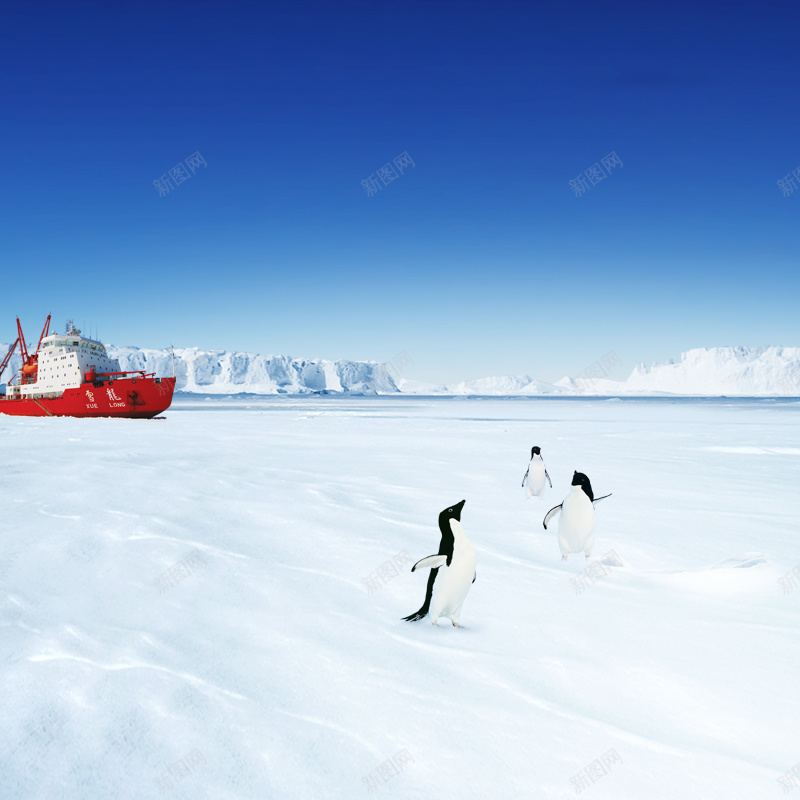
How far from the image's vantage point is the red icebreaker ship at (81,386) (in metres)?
26.6

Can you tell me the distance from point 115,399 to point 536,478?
1010 inches

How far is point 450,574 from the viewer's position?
10.2ft

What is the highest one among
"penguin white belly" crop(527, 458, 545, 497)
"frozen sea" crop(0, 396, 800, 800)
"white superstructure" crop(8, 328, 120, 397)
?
"white superstructure" crop(8, 328, 120, 397)

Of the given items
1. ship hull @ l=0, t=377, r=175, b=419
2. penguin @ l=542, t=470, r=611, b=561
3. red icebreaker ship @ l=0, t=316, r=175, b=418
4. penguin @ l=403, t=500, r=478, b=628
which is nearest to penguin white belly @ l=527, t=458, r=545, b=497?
penguin @ l=542, t=470, r=611, b=561

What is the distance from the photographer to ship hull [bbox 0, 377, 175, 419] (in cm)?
2653

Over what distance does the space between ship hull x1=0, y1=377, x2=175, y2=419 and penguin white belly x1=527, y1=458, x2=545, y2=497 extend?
2377 cm

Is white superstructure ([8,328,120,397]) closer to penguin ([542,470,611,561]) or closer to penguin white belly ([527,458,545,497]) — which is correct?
penguin white belly ([527,458,545,497])

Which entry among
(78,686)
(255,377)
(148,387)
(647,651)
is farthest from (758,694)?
(255,377)

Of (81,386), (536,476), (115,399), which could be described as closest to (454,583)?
(536,476)

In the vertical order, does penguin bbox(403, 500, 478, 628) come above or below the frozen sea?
above

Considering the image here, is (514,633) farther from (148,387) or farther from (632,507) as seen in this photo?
(148,387)

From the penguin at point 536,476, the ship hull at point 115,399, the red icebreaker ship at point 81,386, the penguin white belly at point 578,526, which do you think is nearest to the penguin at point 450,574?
the penguin white belly at point 578,526

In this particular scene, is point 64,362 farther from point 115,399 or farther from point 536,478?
point 536,478

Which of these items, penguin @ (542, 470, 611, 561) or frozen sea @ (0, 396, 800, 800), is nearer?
frozen sea @ (0, 396, 800, 800)
